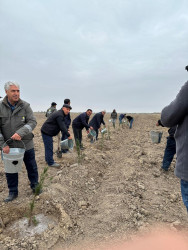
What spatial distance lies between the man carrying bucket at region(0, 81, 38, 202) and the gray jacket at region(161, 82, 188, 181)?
6.86ft

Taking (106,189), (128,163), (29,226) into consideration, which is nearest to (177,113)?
(29,226)

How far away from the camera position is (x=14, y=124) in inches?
118

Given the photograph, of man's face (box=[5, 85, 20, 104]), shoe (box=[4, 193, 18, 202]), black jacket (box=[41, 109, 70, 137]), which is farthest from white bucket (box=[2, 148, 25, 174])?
black jacket (box=[41, 109, 70, 137])

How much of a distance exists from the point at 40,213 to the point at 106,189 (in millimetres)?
1426

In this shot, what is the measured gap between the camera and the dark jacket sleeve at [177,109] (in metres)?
1.46

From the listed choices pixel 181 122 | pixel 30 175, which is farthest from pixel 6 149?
pixel 181 122

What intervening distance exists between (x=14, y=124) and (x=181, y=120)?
7.80 feet

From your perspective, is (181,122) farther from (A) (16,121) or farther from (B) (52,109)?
(B) (52,109)

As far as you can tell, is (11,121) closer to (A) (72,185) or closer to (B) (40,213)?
(B) (40,213)

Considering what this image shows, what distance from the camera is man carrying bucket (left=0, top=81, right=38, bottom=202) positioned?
112 inches

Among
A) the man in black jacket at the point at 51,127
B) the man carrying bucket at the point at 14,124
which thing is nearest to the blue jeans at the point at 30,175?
the man carrying bucket at the point at 14,124

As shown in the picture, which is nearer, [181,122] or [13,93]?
[181,122]

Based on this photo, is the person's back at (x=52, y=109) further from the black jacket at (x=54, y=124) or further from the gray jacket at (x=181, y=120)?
the gray jacket at (x=181, y=120)

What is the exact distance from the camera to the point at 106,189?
12.7 ft
